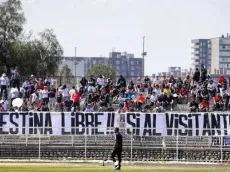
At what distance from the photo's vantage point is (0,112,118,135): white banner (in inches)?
1756

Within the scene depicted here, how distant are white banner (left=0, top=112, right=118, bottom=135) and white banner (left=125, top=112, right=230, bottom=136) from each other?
1190 millimetres

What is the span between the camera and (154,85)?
55.1 m

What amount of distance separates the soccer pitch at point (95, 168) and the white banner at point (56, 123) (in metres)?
3.57

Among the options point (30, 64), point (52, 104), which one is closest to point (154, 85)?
point (52, 104)

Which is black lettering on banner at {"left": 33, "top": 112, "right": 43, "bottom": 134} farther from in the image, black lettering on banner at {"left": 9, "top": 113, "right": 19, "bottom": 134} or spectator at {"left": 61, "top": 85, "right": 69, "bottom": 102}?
spectator at {"left": 61, "top": 85, "right": 69, "bottom": 102}

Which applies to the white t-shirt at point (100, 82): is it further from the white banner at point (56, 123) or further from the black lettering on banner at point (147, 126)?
the black lettering on banner at point (147, 126)

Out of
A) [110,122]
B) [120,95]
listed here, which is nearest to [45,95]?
[120,95]

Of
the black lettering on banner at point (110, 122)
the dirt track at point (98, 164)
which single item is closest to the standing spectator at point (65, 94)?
the black lettering on banner at point (110, 122)

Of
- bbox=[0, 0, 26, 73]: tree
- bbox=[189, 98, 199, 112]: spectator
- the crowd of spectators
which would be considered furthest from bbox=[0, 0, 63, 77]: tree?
bbox=[189, 98, 199, 112]: spectator

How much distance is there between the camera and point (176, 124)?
44.3 metres

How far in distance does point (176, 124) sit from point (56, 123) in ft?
21.2

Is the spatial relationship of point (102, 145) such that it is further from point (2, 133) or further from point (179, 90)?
point (179, 90)

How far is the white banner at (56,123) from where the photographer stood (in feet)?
146

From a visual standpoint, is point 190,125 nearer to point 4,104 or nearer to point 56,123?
point 56,123
